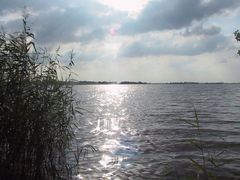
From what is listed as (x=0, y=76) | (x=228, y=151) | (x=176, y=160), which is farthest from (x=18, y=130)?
(x=228, y=151)

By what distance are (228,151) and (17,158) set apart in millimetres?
10354

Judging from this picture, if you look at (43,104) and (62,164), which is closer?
(43,104)

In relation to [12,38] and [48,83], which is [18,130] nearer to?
[48,83]

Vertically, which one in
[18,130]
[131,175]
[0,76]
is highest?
[0,76]

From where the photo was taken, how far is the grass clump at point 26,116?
8.16m

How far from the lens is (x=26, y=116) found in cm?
827

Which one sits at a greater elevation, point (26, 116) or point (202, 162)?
point (26, 116)

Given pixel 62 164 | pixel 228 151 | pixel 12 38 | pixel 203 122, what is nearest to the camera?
pixel 12 38

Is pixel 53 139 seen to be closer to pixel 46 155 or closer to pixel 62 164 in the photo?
pixel 46 155

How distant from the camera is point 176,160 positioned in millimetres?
13836

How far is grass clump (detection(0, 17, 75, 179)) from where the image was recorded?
8156 mm

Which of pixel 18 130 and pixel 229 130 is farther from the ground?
pixel 18 130

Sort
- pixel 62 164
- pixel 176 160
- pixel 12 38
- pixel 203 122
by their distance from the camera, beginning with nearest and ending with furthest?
1. pixel 12 38
2. pixel 62 164
3. pixel 176 160
4. pixel 203 122

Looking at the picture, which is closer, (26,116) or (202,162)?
(26,116)
